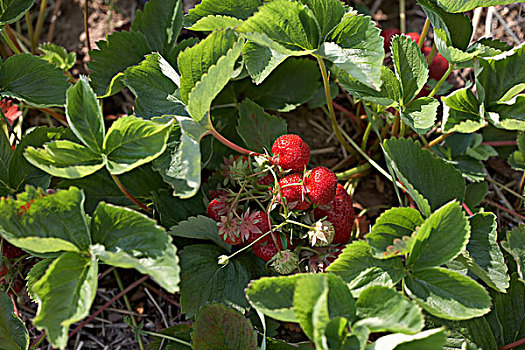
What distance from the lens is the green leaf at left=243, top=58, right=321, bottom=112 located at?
1.54 metres

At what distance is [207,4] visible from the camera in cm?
121

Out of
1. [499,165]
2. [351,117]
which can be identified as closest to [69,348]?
[351,117]

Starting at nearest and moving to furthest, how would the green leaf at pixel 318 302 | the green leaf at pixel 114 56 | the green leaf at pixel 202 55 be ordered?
the green leaf at pixel 318 302, the green leaf at pixel 202 55, the green leaf at pixel 114 56

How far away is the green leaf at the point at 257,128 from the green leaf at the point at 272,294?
0.48m

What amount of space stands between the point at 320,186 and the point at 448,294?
0.37 m

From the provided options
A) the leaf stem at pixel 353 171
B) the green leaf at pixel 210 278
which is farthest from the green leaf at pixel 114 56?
the leaf stem at pixel 353 171

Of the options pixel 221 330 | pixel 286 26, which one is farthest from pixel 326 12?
pixel 221 330

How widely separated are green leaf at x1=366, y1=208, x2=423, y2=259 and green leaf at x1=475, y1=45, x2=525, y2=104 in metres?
0.38

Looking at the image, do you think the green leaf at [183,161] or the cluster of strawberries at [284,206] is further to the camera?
the cluster of strawberries at [284,206]

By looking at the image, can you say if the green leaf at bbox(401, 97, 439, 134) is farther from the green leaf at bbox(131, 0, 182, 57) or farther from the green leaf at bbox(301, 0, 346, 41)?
the green leaf at bbox(131, 0, 182, 57)

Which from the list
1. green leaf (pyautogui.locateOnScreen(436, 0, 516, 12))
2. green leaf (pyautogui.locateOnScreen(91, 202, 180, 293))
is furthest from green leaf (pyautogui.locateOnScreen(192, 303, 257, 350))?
green leaf (pyautogui.locateOnScreen(436, 0, 516, 12))

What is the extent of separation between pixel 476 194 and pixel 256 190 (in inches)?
28.2

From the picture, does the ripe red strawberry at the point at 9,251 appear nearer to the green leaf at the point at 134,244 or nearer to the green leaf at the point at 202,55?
the green leaf at the point at 134,244

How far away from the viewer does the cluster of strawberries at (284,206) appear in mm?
1152
